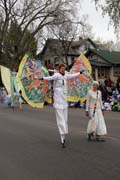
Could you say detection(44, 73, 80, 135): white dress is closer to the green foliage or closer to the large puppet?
the large puppet

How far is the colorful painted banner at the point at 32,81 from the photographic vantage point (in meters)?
10.3

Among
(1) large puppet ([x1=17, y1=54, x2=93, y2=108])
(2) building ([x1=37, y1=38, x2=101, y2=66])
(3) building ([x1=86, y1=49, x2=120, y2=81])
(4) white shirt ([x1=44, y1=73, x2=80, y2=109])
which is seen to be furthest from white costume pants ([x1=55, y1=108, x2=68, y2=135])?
(2) building ([x1=37, y1=38, x2=101, y2=66])

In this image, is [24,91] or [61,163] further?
[24,91]

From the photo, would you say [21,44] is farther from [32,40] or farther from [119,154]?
[119,154]

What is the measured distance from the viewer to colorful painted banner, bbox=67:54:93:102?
429 inches

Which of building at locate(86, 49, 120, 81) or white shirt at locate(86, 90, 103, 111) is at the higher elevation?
building at locate(86, 49, 120, 81)

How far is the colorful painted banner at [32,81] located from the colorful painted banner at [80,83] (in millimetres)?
868

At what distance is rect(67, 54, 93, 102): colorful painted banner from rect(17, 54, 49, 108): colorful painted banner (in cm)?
87

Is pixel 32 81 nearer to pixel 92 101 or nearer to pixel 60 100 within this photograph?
pixel 60 100

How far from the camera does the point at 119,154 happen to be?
823cm

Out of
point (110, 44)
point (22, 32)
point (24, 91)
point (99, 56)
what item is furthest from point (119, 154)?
point (110, 44)

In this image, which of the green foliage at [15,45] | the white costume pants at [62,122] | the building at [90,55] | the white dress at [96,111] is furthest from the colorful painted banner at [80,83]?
the green foliage at [15,45]

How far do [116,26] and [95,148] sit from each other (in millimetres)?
19710

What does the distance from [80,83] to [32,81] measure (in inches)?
59.6
